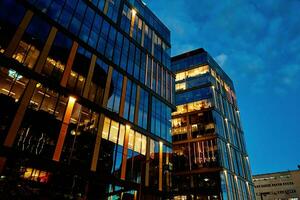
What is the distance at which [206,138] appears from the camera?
59875 millimetres

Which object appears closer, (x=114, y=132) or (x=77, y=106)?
(x=77, y=106)

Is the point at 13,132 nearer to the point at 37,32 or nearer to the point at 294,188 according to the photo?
the point at 37,32

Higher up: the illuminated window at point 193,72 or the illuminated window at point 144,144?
the illuminated window at point 193,72

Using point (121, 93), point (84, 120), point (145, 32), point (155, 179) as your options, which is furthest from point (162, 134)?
point (145, 32)

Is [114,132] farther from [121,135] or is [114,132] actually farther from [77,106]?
[77,106]

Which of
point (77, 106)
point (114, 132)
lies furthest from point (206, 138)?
point (77, 106)

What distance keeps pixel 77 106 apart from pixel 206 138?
4099 cm

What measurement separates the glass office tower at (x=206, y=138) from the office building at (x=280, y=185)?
50.9 m

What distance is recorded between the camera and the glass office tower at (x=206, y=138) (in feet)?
181

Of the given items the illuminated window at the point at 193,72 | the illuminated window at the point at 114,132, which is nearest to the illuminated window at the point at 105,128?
the illuminated window at the point at 114,132

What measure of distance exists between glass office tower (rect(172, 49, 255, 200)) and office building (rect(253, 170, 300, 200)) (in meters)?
50.9

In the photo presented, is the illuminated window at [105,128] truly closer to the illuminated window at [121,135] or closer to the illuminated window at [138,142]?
the illuminated window at [121,135]

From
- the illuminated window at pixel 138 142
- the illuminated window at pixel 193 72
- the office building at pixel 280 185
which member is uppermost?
the illuminated window at pixel 193 72

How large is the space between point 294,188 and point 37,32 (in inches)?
4751
